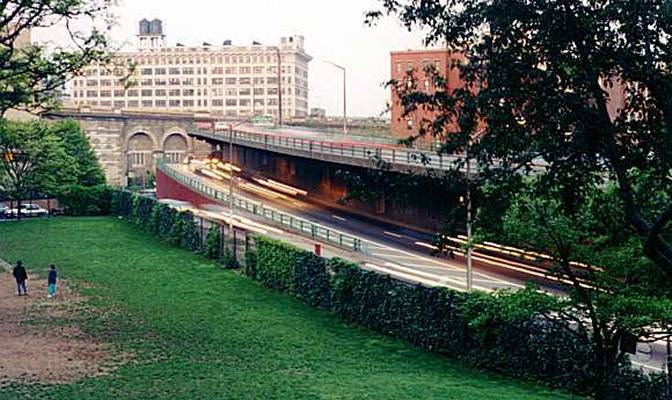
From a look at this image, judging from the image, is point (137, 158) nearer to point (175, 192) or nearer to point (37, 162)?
point (175, 192)

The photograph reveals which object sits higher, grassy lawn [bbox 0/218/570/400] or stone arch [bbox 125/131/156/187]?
stone arch [bbox 125/131/156/187]

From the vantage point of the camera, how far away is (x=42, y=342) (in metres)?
28.8

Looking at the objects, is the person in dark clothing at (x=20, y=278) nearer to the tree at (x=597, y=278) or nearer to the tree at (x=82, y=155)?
the tree at (x=597, y=278)

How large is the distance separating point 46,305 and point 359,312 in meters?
13.7

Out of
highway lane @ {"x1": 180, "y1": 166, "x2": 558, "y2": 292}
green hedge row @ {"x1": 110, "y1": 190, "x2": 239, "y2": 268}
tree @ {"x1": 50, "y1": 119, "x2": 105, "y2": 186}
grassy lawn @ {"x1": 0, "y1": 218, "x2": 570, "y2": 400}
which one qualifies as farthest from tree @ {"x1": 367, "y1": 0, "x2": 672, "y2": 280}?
tree @ {"x1": 50, "y1": 119, "x2": 105, "y2": 186}

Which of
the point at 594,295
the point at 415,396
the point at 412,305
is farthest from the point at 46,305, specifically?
the point at 594,295

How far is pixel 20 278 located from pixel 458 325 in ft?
67.5

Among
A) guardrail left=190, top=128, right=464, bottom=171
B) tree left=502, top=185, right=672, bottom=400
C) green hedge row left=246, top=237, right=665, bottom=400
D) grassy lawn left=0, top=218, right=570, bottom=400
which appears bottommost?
grassy lawn left=0, top=218, right=570, bottom=400

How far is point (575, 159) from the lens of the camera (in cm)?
1583

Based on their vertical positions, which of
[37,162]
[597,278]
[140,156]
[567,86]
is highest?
[567,86]

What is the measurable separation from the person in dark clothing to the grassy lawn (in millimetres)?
2925

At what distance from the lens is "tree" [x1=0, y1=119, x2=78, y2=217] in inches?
2672

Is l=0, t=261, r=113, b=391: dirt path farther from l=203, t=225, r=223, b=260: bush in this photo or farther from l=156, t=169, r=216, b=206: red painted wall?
l=156, t=169, r=216, b=206: red painted wall

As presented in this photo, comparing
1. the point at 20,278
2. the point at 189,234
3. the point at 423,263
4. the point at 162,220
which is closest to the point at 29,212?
the point at 162,220
